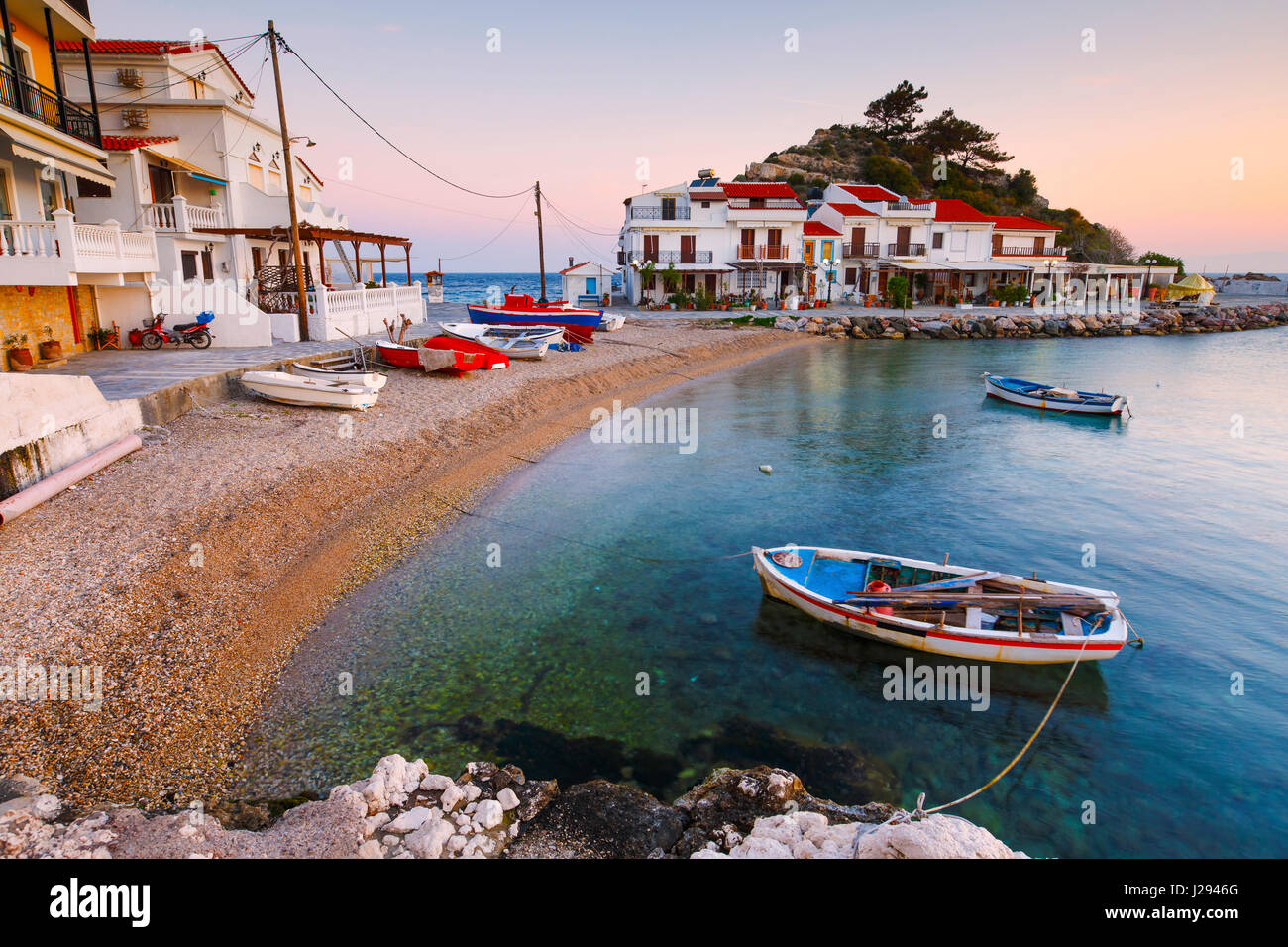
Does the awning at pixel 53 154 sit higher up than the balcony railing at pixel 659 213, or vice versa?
the balcony railing at pixel 659 213

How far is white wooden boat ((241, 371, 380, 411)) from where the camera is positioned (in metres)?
19.8

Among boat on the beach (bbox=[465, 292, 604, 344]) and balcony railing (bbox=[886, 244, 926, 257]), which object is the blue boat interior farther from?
balcony railing (bbox=[886, 244, 926, 257])

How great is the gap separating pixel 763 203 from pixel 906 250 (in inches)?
565

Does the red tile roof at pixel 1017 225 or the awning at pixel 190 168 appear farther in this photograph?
the red tile roof at pixel 1017 225

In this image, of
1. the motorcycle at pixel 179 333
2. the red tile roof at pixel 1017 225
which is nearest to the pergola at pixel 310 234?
the motorcycle at pixel 179 333

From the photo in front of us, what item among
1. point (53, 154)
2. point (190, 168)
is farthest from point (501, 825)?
point (190, 168)

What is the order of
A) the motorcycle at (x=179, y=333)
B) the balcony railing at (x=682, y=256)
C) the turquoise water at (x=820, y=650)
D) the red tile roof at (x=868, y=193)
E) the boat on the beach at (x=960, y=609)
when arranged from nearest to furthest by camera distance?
the turquoise water at (x=820, y=650)
the boat on the beach at (x=960, y=609)
the motorcycle at (x=179, y=333)
the balcony railing at (x=682, y=256)
the red tile roof at (x=868, y=193)

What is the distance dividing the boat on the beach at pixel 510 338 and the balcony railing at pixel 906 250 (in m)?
39.9

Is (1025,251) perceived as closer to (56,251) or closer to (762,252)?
(762,252)

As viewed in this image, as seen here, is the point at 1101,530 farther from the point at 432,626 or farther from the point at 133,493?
the point at 133,493

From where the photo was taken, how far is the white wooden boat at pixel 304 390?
778 inches

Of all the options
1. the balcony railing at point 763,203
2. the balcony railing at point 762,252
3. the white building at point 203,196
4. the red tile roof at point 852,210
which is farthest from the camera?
the red tile roof at point 852,210

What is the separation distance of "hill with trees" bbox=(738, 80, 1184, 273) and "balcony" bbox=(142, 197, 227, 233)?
6791 cm

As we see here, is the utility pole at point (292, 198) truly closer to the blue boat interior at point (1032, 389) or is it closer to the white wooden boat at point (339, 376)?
the white wooden boat at point (339, 376)
